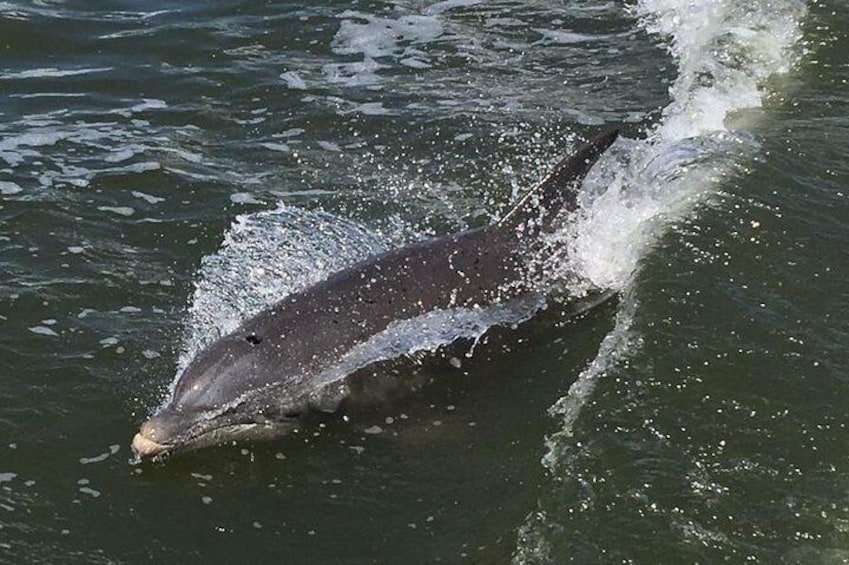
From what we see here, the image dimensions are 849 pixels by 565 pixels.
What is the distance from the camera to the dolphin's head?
23.2ft

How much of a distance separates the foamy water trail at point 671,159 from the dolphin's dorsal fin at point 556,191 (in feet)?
0.78

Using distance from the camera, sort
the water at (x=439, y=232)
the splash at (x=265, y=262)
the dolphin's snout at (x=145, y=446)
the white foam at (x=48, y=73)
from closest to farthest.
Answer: the water at (x=439, y=232) → the dolphin's snout at (x=145, y=446) → the splash at (x=265, y=262) → the white foam at (x=48, y=73)

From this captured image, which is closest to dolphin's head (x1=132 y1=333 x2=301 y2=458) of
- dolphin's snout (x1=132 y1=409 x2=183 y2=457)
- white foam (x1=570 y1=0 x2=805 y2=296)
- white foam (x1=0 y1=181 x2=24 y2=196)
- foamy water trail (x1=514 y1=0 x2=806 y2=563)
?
dolphin's snout (x1=132 y1=409 x2=183 y2=457)

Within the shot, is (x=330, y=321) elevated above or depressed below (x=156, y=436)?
above

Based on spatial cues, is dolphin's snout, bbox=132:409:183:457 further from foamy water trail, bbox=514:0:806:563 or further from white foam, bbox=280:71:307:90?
white foam, bbox=280:71:307:90

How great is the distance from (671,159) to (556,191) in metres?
2.49

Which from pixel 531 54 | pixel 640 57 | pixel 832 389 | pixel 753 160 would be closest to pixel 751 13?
pixel 640 57

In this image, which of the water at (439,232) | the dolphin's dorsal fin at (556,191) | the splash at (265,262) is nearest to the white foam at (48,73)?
the water at (439,232)

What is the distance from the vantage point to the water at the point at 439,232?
21.8ft

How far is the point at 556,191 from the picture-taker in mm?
8461

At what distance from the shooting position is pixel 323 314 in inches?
302

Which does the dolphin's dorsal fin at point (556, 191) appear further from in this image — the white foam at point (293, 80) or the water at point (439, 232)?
the white foam at point (293, 80)

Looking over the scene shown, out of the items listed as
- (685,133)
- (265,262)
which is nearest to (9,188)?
(265,262)

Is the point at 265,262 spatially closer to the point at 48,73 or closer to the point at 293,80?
the point at 293,80
